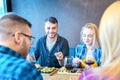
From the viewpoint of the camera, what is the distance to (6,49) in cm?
119

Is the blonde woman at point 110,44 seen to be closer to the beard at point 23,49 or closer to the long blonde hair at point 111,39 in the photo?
the long blonde hair at point 111,39

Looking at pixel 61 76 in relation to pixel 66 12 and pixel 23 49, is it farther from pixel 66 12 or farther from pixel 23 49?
pixel 66 12

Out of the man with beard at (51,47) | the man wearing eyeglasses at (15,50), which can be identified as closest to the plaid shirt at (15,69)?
the man wearing eyeglasses at (15,50)

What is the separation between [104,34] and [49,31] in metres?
1.96

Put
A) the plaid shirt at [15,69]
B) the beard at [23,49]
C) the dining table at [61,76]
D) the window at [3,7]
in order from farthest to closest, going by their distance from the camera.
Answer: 1. the window at [3,7]
2. the dining table at [61,76]
3. the beard at [23,49]
4. the plaid shirt at [15,69]

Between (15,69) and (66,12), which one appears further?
(66,12)

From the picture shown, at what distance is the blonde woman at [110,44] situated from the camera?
1.15 meters

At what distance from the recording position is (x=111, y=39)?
1.16 m

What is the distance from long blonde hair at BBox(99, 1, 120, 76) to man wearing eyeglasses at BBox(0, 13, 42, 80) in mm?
366

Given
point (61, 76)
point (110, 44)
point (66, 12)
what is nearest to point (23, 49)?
point (110, 44)

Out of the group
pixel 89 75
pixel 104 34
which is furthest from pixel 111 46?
pixel 89 75

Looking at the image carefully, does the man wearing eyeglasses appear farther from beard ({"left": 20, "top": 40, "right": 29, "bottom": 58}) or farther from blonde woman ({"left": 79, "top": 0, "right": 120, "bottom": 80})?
blonde woman ({"left": 79, "top": 0, "right": 120, "bottom": 80})

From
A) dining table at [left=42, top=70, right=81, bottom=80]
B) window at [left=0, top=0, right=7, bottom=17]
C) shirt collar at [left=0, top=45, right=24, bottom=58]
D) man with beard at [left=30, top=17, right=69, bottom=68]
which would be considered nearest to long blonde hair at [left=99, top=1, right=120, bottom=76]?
shirt collar at [left=0, top=45, right=24, bottom=58]

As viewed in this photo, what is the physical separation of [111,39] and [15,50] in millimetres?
513
